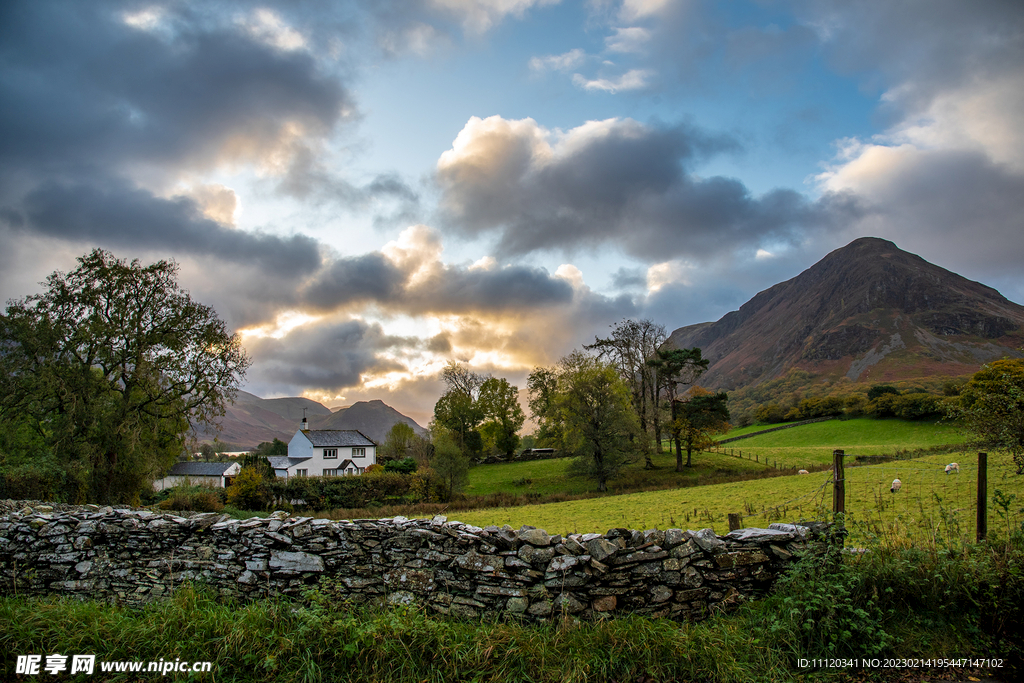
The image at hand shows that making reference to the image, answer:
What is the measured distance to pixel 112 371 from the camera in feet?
77.9

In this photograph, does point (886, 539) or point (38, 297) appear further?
point (38, 297)

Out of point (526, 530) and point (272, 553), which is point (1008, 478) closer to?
point (526, 530)

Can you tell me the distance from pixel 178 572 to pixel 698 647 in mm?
7672

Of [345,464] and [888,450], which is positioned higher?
[888,450]

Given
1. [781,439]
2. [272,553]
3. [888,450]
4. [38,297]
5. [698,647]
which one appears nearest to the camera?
[698,647]

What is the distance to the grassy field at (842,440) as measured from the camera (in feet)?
130

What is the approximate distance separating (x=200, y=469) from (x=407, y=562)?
258ft

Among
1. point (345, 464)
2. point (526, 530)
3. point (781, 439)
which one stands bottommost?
point (345, 464)

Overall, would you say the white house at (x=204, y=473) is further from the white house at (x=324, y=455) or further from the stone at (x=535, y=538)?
the stone at (x=535, y=538)

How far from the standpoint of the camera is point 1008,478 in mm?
14383

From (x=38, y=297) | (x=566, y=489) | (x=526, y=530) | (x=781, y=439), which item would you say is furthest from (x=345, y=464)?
(x=526, y=530)

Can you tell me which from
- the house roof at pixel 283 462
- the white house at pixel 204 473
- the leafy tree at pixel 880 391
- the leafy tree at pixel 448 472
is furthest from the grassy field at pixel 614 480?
the white house at pixel 204 473

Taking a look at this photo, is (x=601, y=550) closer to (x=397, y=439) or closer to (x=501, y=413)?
(x=501, y=413)

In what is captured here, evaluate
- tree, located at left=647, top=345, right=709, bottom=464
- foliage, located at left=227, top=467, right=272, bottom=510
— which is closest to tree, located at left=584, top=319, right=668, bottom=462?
tree, located at left=647, top=345, right=709, bottom=464
